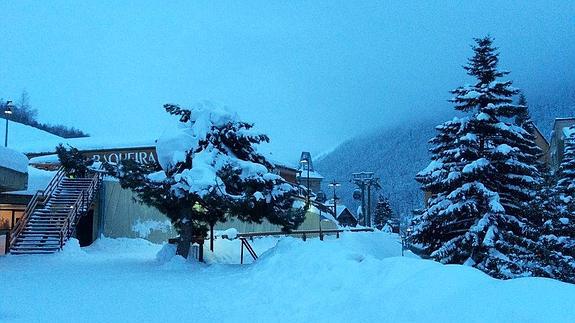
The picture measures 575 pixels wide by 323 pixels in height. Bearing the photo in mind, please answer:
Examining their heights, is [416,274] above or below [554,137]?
below

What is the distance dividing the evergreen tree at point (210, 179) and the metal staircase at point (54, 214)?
7.06 metres

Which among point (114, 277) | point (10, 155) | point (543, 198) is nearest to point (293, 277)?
point (114, 277)

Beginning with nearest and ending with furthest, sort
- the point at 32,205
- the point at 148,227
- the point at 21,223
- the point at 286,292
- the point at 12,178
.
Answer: the point at 286,292
the point at 12,178
the point at 21,223
the point at 32,205
the point at 148,227

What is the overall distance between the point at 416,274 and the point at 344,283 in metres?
1.93

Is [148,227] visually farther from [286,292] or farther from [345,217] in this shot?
[345,217]

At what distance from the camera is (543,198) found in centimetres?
2120

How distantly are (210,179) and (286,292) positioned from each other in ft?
21.9

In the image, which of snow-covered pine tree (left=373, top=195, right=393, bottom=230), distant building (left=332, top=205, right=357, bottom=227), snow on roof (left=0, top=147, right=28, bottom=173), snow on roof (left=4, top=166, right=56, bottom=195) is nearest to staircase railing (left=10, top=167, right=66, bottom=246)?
snow on roof (left=4, top=166, right=56, bottom=195)

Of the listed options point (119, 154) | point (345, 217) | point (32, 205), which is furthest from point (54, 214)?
point (345, 217)

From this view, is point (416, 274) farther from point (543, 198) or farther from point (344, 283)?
point (543, 198)

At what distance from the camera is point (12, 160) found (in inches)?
614

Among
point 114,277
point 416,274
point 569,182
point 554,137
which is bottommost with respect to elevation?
point 114,277

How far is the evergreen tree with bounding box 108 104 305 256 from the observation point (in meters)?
16.0

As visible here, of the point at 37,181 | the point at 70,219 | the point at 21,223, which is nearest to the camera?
the point at 21,223
